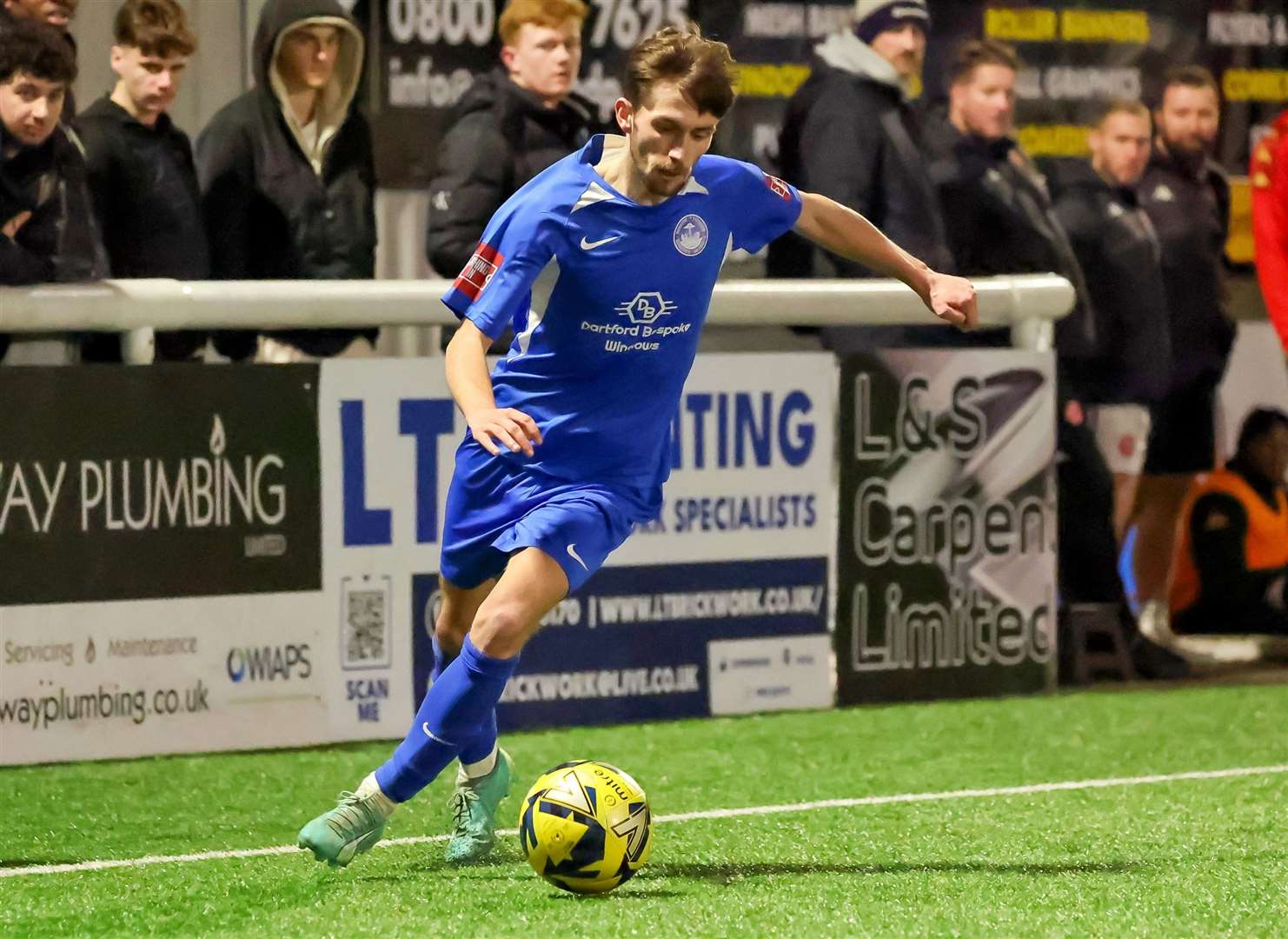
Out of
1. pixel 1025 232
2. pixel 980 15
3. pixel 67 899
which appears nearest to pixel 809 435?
pixel 1025 232

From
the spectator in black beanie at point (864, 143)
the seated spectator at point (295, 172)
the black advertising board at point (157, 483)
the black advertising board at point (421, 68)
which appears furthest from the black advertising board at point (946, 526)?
the black advertising board at point (157, 483)

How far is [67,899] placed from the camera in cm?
526

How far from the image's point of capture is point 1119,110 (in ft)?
31.7

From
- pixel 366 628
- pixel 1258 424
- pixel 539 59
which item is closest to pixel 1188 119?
pixel 1258 424

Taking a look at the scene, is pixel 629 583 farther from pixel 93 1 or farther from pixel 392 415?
pixel 93 1

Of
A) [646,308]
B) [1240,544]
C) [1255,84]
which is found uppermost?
[1255,84]

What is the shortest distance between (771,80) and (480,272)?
3.63 metres

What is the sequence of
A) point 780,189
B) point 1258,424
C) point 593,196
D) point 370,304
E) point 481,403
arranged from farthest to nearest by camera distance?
point 1258,424 < point 370,304 < point 780,189 < point 593,196 < point 481,403

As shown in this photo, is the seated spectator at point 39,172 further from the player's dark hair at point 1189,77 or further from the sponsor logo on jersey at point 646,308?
the player's dark hair at point 1189,77

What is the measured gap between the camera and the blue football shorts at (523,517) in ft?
17.7

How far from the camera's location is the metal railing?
710 centimetres

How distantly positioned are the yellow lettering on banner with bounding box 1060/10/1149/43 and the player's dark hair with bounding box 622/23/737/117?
4595 mm

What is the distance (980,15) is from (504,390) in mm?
4361

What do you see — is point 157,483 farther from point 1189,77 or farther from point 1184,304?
point 1189,77
